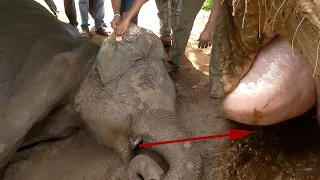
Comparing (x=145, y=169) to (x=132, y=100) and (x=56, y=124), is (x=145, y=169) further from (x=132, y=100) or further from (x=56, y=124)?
(x=56, y=124)

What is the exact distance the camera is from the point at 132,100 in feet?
10.4

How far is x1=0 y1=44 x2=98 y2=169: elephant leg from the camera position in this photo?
10.3ft

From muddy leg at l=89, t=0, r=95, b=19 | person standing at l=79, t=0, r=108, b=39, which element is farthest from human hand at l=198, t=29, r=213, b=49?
muddy leg at l=89, t=0, r=95, b=19

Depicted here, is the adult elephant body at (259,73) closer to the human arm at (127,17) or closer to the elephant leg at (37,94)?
the human arm at (127,17)

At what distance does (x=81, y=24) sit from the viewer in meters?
4.99

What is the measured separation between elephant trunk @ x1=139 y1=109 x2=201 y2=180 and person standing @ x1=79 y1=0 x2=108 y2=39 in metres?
2.08

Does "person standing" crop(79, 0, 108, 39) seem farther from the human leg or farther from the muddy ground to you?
the human leg

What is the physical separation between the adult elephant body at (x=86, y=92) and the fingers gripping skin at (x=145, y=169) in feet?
0.25

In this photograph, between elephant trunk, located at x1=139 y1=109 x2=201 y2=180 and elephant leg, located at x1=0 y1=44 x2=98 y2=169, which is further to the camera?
elephant leg, located at x1=0 y1=44 x2=98 y2=169

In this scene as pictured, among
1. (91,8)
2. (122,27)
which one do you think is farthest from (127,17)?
(91,8)

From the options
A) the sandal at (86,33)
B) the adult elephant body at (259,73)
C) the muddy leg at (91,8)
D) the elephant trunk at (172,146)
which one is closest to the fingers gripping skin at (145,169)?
the elephant trunk at (172,146)

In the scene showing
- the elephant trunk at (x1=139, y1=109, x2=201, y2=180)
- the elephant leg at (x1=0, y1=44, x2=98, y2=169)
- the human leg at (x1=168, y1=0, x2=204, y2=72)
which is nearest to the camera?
the elephant trunk at (x1=139, y1=109, x2=201, y2=180)

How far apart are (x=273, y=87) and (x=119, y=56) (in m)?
1.74

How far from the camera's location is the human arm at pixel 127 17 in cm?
324
